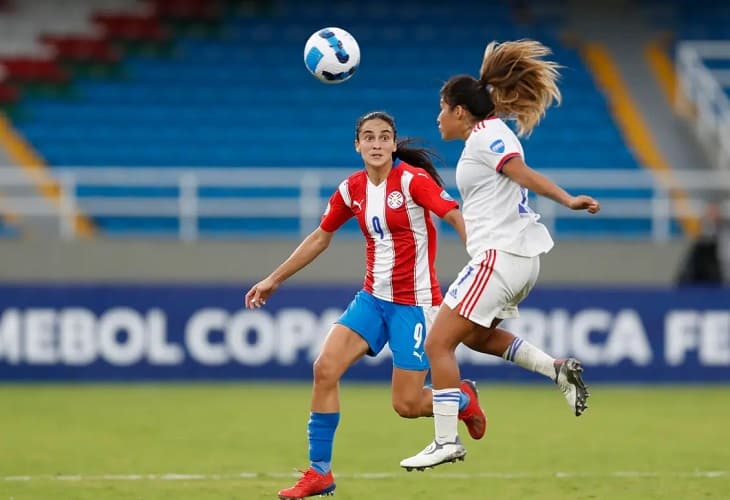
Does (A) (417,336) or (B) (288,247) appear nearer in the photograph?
(A) (417,336)

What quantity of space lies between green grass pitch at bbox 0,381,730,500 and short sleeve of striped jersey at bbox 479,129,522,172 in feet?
6.37

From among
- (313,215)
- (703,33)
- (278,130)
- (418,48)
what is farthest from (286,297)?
(703,33)

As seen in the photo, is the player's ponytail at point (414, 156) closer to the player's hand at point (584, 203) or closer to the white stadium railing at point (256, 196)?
the player's hand at point (584, 203)

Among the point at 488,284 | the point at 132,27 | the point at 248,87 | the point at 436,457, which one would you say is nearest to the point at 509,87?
the point at 488,284

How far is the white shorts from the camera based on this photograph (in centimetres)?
765

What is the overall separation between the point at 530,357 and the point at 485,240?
2.61 feet

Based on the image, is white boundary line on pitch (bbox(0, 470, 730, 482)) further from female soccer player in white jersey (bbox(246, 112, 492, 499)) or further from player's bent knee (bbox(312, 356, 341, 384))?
player's bent knee (bbox(312, 356, 341, 384))

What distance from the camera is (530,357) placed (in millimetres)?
8008

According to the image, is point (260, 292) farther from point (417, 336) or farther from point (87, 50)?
point (87, 50)

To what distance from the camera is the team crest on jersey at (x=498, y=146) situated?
7559 mm

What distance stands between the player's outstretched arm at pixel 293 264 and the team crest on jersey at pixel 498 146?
1196mm

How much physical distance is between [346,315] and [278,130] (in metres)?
13.8

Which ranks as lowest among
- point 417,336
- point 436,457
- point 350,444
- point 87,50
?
point 350,444

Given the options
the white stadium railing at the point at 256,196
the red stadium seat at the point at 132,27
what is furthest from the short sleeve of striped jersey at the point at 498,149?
the red stadium seat at the point at 132,27
